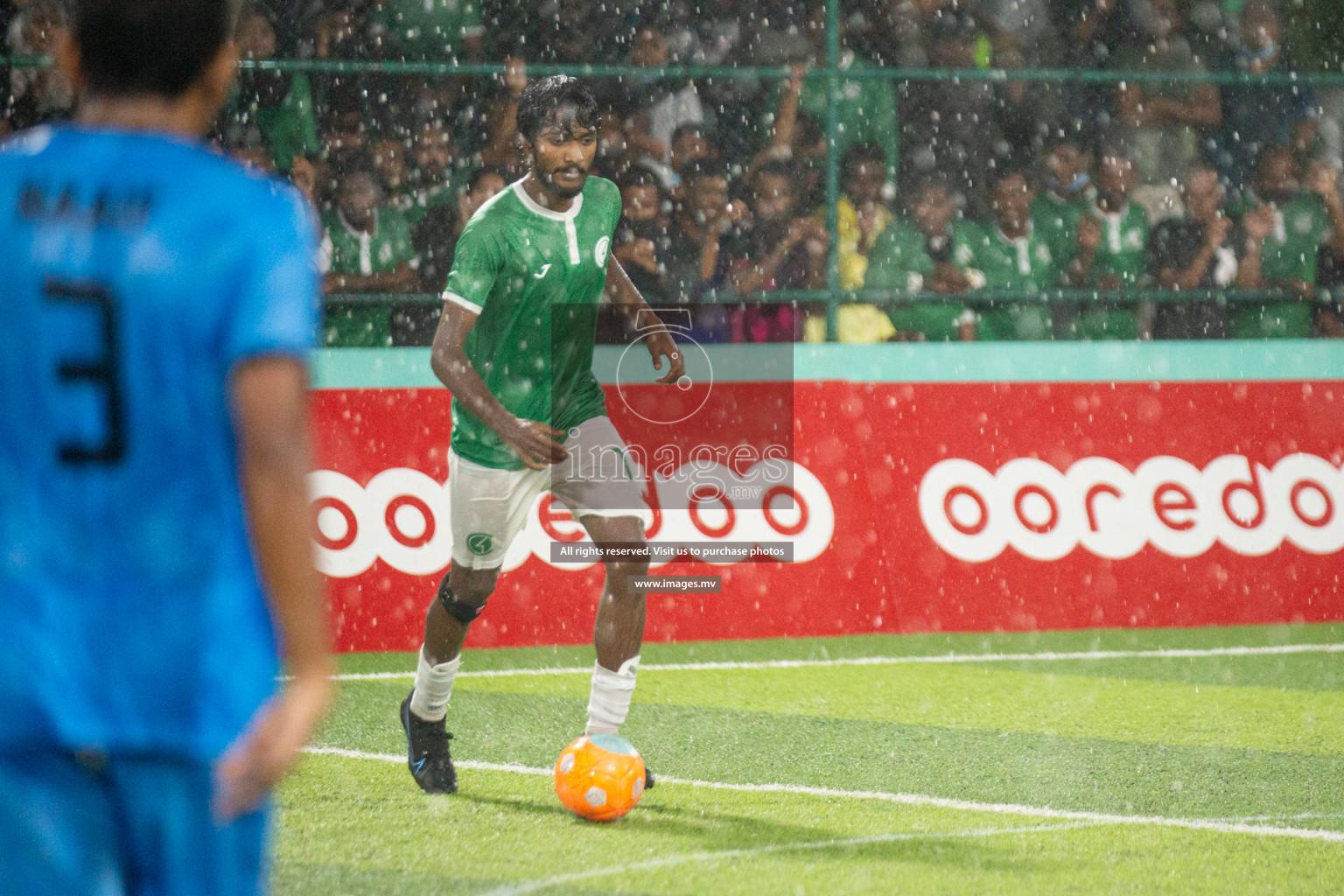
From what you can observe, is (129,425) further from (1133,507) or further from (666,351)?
(1133,507)

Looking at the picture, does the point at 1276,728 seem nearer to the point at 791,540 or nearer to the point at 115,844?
the point at 791,540

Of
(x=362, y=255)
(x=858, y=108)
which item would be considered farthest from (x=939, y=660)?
(x=362, y=255)

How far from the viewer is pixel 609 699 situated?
5.04 meters

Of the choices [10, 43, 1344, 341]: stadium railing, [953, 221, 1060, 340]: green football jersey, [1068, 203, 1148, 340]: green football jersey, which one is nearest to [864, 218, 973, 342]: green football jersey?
[953, 221, 1060, 340]: green football jersey

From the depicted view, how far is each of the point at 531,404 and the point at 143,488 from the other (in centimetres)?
361

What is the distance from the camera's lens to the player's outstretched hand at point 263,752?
1.63m

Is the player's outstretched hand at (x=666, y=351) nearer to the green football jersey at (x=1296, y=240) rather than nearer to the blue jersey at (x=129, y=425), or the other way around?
the blue jersey at (x=129, y=425)

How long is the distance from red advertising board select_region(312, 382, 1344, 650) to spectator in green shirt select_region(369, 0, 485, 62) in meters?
3.00

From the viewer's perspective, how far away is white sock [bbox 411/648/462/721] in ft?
17.1

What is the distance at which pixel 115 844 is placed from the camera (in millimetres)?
1641

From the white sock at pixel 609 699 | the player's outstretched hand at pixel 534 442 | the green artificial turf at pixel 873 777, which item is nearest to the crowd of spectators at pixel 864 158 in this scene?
the green artificial turf at pixel 873 777

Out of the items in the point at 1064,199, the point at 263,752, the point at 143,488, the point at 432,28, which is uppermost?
the point at 432,28

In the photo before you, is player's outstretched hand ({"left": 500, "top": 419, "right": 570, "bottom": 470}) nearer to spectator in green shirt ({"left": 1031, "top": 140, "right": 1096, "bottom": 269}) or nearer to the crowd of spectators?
the crowd of spectators

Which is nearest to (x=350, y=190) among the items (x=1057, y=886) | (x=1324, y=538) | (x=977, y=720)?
(x=977, y=720)
